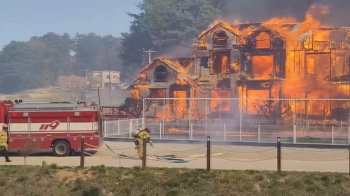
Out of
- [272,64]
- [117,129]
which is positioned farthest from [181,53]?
[117,129]

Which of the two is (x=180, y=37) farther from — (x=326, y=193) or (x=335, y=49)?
(x=326, y=193)

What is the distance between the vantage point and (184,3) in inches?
3246

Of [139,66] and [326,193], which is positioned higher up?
[139,66]

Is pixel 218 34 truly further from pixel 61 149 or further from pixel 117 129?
pixel 61 149

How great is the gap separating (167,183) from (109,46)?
152958mm

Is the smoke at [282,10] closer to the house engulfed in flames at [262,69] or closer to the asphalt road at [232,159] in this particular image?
the house engulfed in flames at [262,69]

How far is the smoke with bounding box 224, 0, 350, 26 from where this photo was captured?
48.2 meters

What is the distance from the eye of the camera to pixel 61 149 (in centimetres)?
2280

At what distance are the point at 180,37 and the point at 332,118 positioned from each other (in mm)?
38058

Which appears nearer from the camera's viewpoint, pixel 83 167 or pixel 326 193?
pixel 326 193

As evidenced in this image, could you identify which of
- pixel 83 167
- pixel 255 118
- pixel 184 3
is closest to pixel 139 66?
pixel 184 3

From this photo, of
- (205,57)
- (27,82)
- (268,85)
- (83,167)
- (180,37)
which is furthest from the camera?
(27,82)

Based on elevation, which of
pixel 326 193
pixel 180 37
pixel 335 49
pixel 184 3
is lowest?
pixel 326 193

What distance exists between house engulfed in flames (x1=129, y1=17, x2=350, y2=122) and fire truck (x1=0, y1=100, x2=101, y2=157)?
828 inches
